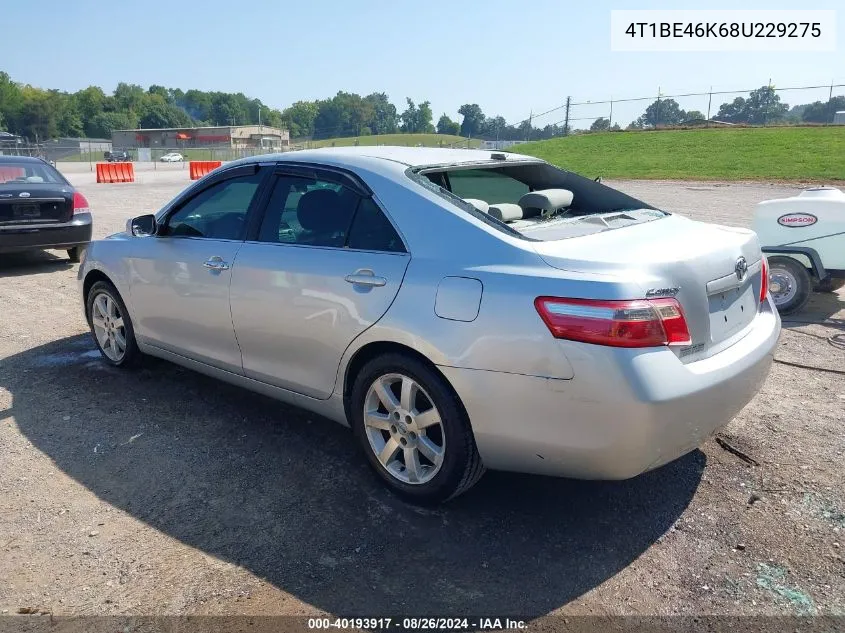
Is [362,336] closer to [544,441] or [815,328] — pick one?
[544,441]

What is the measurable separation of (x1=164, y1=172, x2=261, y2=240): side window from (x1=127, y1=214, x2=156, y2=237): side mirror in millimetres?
236

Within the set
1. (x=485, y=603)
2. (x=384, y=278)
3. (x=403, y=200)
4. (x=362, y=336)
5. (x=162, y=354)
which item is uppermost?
(x=403, y=200)

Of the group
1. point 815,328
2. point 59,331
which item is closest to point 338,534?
point 59,331

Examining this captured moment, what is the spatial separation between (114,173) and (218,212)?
31.3 m

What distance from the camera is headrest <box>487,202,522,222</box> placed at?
371cm

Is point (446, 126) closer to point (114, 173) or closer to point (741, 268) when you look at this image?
point (114, 173)

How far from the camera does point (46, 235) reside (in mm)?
9250

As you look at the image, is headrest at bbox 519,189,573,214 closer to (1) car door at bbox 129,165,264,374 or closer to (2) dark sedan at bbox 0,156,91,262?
(1) car door at bbox 129,165,264,374

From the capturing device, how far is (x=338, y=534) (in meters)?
3.16

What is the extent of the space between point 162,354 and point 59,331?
2.32 m

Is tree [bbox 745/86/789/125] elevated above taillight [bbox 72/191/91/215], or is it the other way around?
tree [bbox 745/86/789/125]

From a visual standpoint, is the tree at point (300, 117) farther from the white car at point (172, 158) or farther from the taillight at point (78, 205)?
Result: the taillight at point (78, 205)

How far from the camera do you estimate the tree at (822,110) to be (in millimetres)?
39812

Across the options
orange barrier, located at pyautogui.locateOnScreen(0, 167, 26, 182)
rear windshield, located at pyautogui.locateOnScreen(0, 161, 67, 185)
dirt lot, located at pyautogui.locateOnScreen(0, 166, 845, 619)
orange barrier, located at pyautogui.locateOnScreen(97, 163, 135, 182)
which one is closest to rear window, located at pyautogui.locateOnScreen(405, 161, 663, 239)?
dirt lot, located at pyautogui.locateOnScreen(0, 166, 845, 619)
